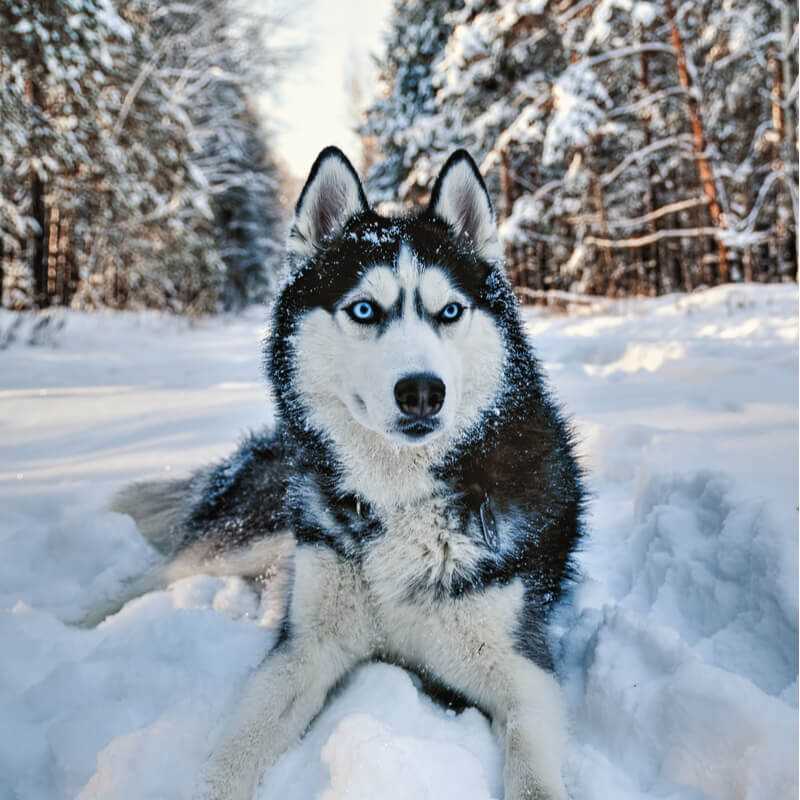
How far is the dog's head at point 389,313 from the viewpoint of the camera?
5.22 ft

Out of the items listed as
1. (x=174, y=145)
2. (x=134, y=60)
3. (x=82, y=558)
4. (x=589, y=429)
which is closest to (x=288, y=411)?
(x=82, y=558)

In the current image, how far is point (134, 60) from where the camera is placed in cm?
948

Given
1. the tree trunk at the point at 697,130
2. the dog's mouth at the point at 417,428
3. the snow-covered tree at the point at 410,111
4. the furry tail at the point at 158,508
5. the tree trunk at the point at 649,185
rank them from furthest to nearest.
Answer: the snow-covered tree at the point at 410,111 → the tree trunk at the point at 649,185 → the tree trunk at the point at 697,130 → the furry tail at the point at 158,508 → the dog's mouth at the point at 417,428

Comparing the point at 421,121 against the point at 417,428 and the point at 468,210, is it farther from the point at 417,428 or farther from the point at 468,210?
Answer: the point at 417,428

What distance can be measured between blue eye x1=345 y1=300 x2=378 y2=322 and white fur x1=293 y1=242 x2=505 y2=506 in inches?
0.8

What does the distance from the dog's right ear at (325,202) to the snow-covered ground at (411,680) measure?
46cm

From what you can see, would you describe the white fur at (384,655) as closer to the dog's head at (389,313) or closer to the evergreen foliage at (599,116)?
the dog's head at (389,313)

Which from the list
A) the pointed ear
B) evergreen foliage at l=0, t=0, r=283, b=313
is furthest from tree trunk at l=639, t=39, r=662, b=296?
the pointed ear

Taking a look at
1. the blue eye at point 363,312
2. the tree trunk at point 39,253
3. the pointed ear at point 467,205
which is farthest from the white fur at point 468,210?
the tree trunk at point 39,253

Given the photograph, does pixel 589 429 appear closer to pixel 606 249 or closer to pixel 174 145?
pixel 174 145

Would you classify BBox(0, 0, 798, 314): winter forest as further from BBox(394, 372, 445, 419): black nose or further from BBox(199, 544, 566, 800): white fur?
BBox(199, 544, 566, 800): white fur

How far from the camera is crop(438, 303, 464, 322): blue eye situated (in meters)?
1.78

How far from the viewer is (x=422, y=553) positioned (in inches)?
65.1

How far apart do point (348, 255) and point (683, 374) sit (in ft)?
12.5
